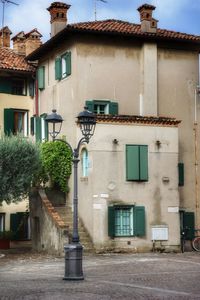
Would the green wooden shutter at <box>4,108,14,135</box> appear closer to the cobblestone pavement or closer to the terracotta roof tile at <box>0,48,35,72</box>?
the terracotta roof tile at <box>0,48,35,72</box>

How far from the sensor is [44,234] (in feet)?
94.1

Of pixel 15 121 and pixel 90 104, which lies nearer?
pixel 90 104

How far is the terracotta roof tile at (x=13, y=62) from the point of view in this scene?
3462 cm

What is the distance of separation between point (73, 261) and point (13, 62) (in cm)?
1878

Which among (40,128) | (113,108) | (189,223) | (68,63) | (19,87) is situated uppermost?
(68,63)

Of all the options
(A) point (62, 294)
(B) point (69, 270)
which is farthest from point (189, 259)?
(A) point (62, 294)

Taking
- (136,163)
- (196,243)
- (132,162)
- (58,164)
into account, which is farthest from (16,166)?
(196,243)

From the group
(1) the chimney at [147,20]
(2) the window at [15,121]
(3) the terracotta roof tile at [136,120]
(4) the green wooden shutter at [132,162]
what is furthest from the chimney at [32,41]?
(4) the green wooden shutter at [132,162]

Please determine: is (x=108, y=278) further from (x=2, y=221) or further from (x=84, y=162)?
(x=2, y=221)

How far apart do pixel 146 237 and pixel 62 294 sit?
13.0 m

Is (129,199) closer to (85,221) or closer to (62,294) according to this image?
(85,221)

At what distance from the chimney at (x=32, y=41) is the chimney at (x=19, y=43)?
0.85 metres

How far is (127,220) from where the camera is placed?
2838 centimetres

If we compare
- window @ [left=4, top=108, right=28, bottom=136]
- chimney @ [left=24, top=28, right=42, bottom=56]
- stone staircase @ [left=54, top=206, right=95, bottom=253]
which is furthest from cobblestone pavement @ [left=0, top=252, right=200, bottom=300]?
chimney @ [left=24, top=28, right=42, bottom=56]
